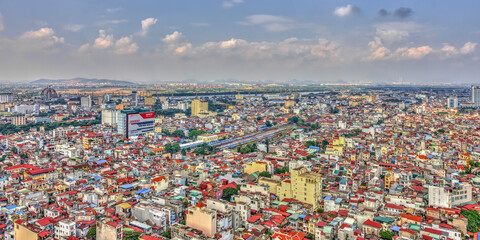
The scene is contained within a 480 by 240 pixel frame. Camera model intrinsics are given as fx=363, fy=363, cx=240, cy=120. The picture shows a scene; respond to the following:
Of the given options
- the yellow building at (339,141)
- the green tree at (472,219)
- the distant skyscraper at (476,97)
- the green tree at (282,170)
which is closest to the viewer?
the green tree at (472,219)

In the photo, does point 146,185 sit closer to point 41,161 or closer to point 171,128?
point 41,161

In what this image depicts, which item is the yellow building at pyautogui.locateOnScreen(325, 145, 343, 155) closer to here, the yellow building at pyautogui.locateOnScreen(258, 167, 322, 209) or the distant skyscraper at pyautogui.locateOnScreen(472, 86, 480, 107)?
the yellow building at pyautogui.locateOnScreen(258, 167, 322, 209)

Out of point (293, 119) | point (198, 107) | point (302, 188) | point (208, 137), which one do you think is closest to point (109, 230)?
point (302, 188)

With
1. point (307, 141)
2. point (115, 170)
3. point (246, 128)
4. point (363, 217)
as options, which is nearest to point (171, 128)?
point (246, 128)

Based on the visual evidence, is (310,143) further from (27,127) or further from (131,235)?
(27,127)

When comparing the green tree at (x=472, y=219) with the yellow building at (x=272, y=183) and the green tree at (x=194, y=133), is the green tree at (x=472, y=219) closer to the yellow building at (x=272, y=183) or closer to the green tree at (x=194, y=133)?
the yellow building at (x=272, y=183)

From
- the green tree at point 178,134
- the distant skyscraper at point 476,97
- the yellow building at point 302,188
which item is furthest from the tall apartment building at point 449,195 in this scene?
the distant skyscraper at point 476,97

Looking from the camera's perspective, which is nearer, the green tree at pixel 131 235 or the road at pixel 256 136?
the green tree at pixel 131 235
